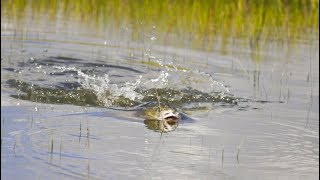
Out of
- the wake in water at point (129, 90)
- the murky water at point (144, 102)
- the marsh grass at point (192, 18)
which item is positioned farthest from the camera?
the marsh grass at point (192, 18)

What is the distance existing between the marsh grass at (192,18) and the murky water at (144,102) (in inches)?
15.5

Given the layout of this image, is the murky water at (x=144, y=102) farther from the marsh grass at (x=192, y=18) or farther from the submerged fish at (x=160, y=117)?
the marsh grass at (x=192, y=18)

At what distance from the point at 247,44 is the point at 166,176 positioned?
20.2ft

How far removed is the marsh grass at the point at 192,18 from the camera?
11.2 metres

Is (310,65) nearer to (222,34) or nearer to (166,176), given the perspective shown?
(222,34)

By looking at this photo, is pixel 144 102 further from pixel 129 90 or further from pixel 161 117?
pixel 161 117

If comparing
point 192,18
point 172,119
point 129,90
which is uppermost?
point 192,18

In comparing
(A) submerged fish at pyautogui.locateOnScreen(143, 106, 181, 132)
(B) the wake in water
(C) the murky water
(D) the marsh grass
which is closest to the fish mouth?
(A) submerged fish at pyautogui.locateOnScreen(143, 106, 181, 132)

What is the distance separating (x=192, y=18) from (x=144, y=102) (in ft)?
17.1

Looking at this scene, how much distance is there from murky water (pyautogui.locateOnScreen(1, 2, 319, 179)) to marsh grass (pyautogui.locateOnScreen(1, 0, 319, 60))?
0.39 m

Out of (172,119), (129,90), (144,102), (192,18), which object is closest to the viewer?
(172,119)

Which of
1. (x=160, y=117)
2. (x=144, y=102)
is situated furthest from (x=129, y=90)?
(x=160, y=117)

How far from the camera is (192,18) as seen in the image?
41.4ft

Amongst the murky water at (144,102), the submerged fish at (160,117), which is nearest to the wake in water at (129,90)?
the murky water at (144,102)
